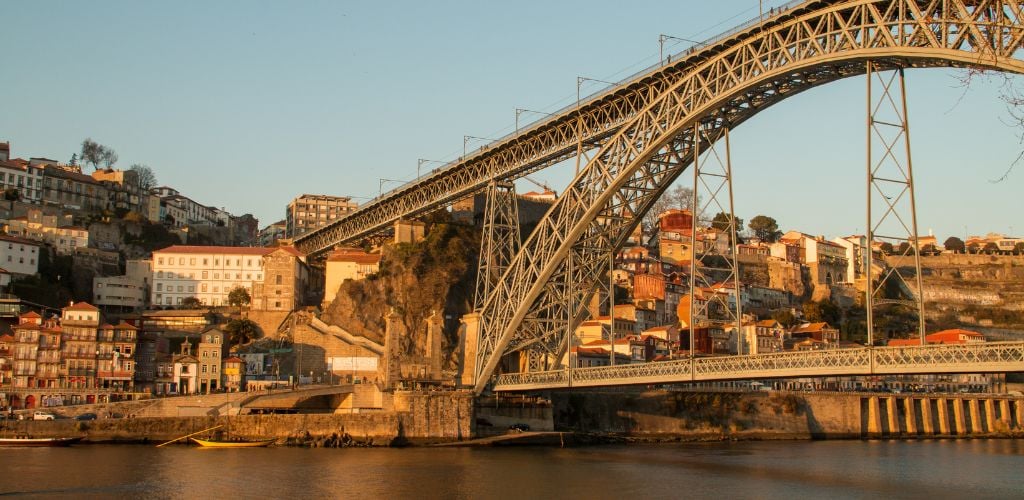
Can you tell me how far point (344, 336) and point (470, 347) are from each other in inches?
680

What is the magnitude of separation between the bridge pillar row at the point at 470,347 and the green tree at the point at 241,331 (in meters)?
23.2

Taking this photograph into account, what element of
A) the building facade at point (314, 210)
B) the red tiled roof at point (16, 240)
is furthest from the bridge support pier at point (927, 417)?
the building facade at point (314, 210)

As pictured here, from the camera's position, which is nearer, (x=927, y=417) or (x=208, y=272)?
(x=927, y=417)

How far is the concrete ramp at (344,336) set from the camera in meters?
66.0

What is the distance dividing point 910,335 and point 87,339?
208 ft

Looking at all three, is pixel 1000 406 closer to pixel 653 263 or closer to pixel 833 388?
pixel 833 388

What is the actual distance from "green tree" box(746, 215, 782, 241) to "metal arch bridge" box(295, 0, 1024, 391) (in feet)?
223

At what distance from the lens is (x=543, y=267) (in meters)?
45.6

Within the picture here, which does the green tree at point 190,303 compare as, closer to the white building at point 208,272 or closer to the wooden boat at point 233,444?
the white building at point 208,272

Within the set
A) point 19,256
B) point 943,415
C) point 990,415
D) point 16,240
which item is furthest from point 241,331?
point 990,415

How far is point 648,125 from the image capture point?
136 ft

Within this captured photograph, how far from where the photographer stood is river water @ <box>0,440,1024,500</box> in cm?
3203

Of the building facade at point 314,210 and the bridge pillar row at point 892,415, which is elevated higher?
the building facade at point 314,210

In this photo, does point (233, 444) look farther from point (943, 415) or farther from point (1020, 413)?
point (1020, 413)
